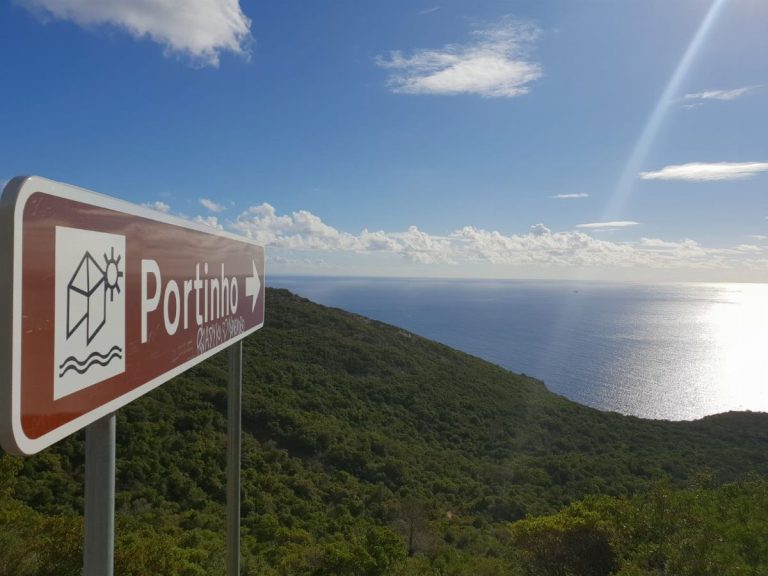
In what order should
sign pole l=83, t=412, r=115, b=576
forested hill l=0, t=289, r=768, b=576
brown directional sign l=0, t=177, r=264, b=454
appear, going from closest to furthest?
brown directional sign l=0, t=177, r=264, b=454, sign pole l=83, t=412, r=115, b=576, forested hill l=0, t=289, r=768, b=576

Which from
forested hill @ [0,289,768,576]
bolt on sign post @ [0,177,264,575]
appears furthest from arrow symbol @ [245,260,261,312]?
forested hill @ [0,289,768,576]

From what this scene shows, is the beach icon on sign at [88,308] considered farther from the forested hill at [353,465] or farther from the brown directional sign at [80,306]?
the forested hill at [353,465]

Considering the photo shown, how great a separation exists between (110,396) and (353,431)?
18303mm

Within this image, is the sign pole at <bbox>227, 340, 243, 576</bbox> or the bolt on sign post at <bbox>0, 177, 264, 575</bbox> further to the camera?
the sign pole at <bbox>227, 340, 243, 576</bbox>

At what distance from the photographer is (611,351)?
3531 inches

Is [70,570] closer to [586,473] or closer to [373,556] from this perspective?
[373,556]

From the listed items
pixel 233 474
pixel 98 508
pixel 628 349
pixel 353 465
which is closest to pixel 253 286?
pixel 233 474

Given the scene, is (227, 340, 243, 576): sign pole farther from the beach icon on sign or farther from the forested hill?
the forested hill

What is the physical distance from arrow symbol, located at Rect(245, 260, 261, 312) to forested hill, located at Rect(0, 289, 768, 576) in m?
3.59

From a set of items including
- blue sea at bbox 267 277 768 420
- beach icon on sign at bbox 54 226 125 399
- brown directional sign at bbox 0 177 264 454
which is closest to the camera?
brown directional sign at bbox 0 177 264 454

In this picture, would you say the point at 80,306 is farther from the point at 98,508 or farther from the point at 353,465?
the point at 353,465

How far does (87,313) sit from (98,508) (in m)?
0.42

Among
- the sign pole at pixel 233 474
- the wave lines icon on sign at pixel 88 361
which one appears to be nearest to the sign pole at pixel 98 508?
the wave lines icon on sign at pixel 88 361

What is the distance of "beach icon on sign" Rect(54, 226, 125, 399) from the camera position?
2.85ft
